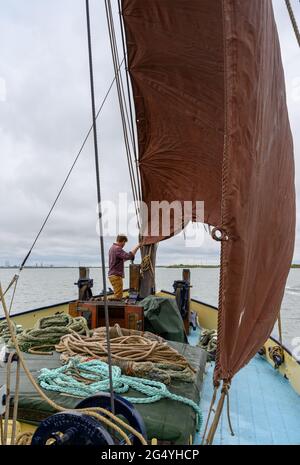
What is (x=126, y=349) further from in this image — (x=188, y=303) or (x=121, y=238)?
(x=188, y=303)

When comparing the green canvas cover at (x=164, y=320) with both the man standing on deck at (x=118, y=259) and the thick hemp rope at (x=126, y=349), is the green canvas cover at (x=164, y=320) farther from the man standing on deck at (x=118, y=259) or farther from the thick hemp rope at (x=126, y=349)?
the thick hemp rope at (x=126, y=349)

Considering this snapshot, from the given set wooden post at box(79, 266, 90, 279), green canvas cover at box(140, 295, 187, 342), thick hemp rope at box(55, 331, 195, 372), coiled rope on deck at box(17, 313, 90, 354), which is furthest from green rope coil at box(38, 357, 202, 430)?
wooden post at box(79, 266, 90, 279)

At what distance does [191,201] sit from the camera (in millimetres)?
7121

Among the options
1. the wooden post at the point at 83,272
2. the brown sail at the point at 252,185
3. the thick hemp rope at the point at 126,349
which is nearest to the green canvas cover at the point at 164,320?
the thick hemp rope at the point at 126,349

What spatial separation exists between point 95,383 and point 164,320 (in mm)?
2692

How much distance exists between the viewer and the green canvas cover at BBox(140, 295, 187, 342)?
5.08 m

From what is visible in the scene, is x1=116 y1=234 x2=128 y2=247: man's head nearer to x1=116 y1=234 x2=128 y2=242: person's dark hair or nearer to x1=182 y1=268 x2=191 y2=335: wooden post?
x1=116 y1=234 x2=128 y2=242: person's dark hair

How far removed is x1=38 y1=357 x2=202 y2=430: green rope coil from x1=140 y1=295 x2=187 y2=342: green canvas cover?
2213 mm

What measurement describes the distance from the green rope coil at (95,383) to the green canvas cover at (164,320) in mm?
2213

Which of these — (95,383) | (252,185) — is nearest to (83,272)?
(95,383)

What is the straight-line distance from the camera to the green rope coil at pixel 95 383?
2502 millimetres

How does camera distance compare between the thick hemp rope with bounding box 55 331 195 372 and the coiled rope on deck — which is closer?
the thick hemp rope with bounding box 55 331 195 372
